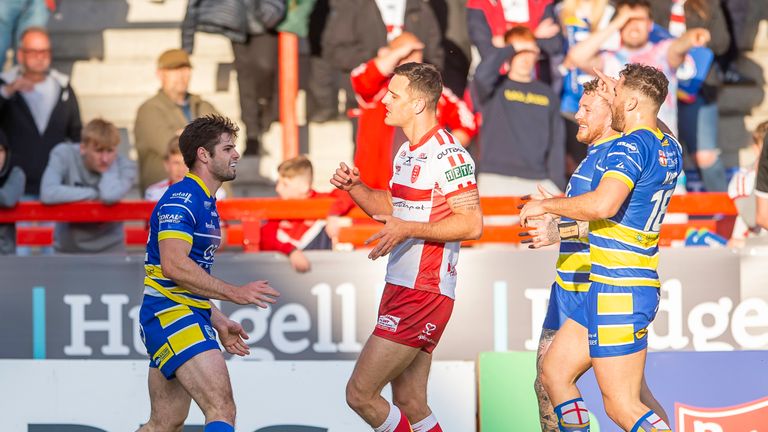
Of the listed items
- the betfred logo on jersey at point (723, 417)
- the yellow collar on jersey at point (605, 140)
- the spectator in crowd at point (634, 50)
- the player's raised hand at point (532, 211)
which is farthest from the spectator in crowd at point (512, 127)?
the player's raised hand at point (532, 211)

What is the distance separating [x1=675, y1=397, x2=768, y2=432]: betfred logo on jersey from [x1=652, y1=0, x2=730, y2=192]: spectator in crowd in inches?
152

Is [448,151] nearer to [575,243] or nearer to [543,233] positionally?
[543,233]

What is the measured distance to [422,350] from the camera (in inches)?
269

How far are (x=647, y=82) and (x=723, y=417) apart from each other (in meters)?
2.22

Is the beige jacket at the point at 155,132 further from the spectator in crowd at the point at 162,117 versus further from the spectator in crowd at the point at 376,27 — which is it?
the spectator in crowd at the point at 376,27

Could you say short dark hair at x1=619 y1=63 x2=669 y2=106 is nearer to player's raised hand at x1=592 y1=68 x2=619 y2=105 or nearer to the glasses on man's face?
player's raised hand at x1=592 y1=68 x2=619 y2=105

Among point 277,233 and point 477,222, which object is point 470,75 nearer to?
point 277,233

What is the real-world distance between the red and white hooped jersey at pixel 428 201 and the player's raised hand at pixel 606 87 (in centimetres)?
81

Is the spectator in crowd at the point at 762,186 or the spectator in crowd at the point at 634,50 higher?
the spectator in crowd at the point at 634,50

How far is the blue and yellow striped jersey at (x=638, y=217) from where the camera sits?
6238 millimetres

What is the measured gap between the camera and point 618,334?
6281mm

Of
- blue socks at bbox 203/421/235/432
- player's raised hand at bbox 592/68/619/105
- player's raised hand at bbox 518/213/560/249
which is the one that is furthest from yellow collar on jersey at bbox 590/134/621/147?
blue socks at bbox 203/421/235/432

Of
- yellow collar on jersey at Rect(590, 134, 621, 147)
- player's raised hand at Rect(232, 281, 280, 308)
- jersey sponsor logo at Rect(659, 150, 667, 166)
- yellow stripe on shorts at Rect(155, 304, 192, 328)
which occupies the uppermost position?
yellow collar on jersey at Rect(590, 134, 621, 147)

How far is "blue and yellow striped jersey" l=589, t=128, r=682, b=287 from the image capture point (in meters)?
6.24
